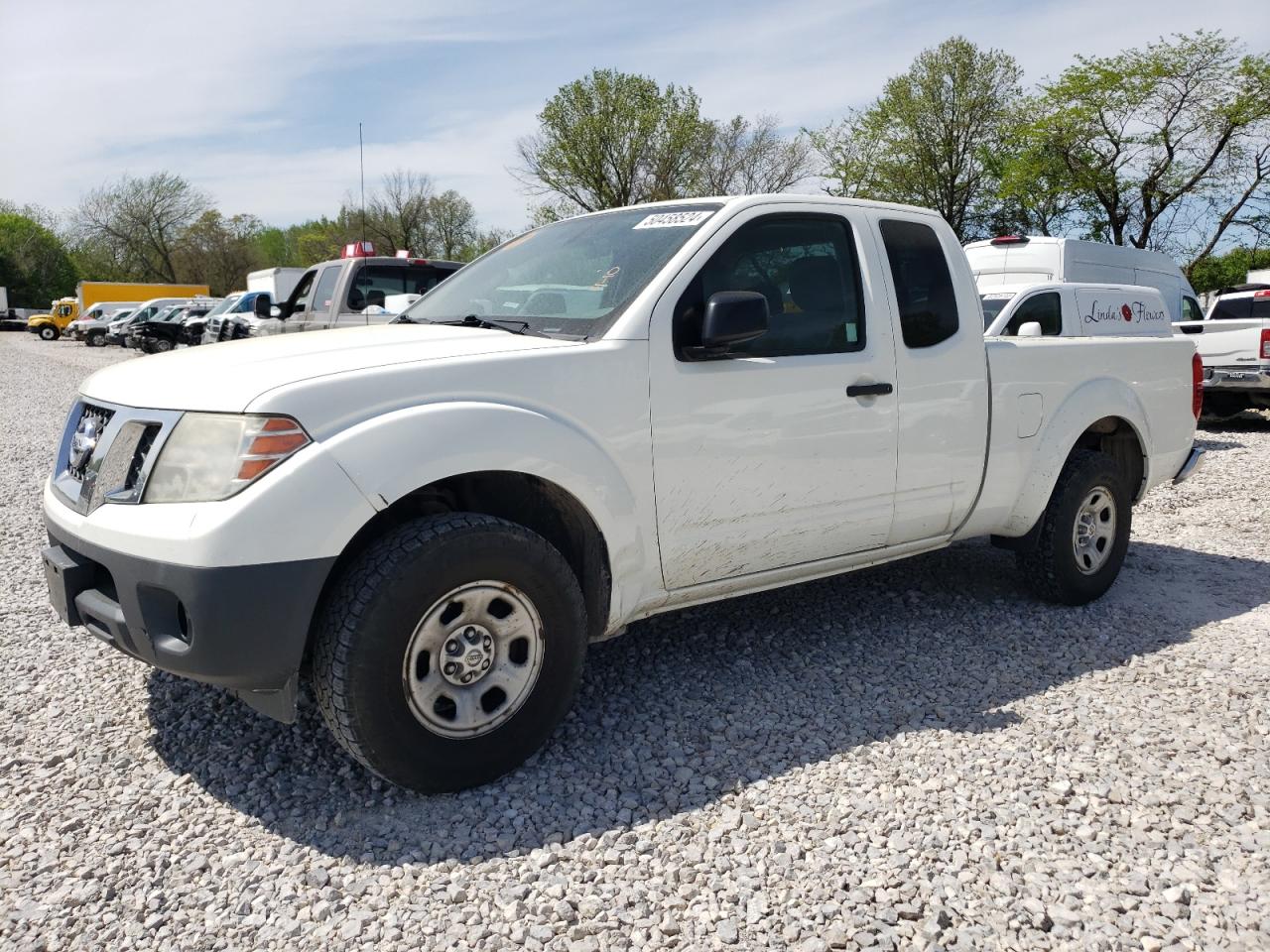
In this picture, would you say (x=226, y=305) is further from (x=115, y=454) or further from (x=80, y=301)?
(x=115, y=454)

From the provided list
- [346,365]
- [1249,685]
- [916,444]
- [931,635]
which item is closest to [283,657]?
[346,365]

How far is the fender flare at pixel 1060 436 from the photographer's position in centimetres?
452

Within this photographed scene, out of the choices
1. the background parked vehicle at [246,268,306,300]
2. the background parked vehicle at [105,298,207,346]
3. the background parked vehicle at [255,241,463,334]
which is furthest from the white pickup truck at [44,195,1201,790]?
the background parked vehicle at [105,298,207,346]

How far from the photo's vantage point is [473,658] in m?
2.92

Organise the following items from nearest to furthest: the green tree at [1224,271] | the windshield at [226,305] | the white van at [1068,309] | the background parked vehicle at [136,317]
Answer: the white van at [1068,309]
the windshield at [226,305]
the background parked vehicle at [136,317]
the green tree at [1224,271]

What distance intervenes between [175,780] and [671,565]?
175 cm

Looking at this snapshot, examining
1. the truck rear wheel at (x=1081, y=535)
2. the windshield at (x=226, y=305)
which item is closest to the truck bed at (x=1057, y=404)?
the truck rear wheel at (x=1081, y=535)

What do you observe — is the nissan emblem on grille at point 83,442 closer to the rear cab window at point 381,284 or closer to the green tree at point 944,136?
the rear cab window at point 381,284

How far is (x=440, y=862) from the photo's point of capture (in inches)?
104

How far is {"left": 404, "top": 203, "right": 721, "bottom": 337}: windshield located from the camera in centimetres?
342

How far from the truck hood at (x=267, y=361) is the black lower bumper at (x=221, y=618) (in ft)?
1.52

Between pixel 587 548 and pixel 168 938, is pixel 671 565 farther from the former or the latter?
pixel 168 938

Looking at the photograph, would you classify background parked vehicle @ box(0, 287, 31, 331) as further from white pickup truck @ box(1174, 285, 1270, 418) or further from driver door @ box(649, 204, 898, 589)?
driver door @ box(649, 204, 898, 589)

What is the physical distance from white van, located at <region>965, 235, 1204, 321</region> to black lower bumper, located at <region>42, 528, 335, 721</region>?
10.9 m
